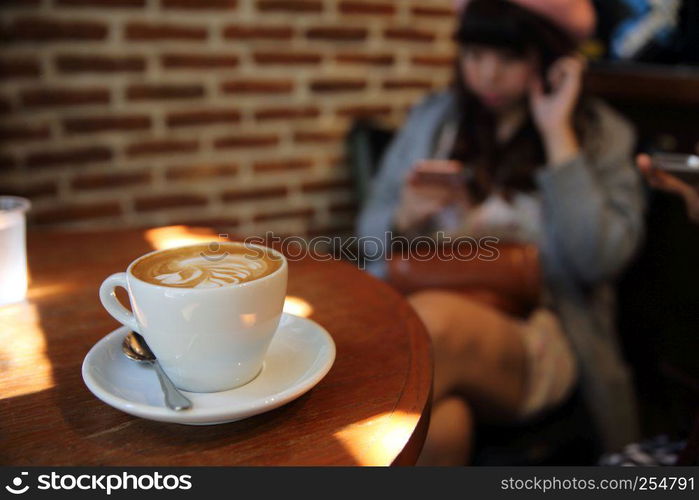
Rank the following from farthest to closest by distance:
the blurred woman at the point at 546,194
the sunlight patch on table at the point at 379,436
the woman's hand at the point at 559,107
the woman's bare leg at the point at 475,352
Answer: the woman's hand at the point at 559,107
the blurred woman at the point at 546,194
the woman's bare leg at the point at 475,352
the sunlight patch on table at the point at 379,436

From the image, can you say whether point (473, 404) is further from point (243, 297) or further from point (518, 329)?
point (243, 297)

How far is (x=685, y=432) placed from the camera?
1.13m

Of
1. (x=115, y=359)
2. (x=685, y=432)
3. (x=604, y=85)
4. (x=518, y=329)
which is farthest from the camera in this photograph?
(x=604, y=85)

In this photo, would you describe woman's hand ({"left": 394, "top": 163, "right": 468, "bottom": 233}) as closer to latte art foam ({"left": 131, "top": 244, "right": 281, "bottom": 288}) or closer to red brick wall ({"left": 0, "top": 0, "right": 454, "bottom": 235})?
red brick wall ({"left": 0, "top": 0, "right": 454, "bottom": 235})

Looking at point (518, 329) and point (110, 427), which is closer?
point (110, 427)

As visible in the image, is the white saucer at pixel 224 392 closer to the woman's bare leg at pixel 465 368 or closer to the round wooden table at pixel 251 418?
the round wooden table at pixel 251 418

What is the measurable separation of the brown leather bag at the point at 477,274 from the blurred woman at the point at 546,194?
0.05 m

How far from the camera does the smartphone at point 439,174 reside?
1467 mm

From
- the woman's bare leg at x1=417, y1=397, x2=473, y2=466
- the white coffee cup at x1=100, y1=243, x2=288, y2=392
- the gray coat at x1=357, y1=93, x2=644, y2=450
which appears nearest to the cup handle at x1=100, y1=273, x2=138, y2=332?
the white coffee cup at x1=100, y1=243, x2=288, y2=392

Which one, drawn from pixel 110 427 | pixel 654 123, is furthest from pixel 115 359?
pixel 654 123

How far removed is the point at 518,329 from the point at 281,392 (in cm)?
90

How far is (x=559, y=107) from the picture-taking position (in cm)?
154

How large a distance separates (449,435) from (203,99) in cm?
126

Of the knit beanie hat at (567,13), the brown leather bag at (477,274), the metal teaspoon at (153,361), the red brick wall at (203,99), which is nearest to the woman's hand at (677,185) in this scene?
the brown leather bag at (477,274)
